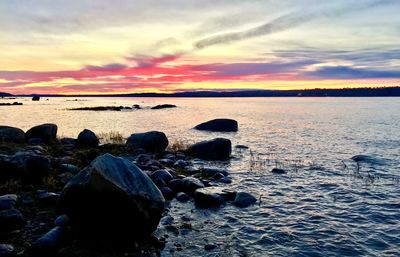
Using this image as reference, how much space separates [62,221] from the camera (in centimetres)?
1081

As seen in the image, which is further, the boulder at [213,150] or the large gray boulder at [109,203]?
the boulder at [213,150]

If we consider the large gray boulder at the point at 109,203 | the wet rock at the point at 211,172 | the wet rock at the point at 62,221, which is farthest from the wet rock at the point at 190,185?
the wet rock at the point at 62,221

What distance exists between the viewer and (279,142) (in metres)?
35.6

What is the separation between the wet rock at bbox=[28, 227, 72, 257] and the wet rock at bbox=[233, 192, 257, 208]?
263 inches

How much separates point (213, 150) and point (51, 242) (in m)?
17.1

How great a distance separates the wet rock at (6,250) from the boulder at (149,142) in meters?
18.2

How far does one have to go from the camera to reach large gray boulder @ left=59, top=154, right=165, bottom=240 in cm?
1007

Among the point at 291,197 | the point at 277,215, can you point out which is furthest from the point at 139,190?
the point at 291,197

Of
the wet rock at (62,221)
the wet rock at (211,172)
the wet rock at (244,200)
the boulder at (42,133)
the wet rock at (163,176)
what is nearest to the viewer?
the wet rock at (62,221)

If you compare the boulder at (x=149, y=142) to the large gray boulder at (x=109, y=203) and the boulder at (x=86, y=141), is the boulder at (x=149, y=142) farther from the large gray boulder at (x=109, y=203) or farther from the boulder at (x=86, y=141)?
the large gray boulder at (x=109, y=203)

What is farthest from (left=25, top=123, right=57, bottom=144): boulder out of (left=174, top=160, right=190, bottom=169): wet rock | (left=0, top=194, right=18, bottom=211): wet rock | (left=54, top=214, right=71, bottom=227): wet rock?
(left=54, top=214, right=71, bottom=227): wet rock

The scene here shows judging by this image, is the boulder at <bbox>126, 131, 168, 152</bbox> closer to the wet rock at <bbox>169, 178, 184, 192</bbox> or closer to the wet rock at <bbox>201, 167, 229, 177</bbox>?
the wet rock at <bbox>201, 167, 229, 177</bbox>

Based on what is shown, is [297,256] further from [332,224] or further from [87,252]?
[87,252]

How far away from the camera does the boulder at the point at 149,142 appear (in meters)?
27.3
